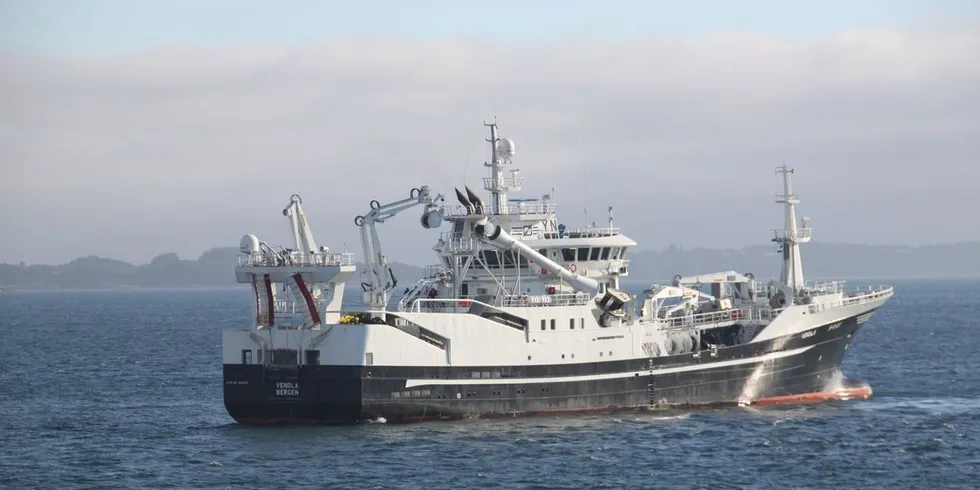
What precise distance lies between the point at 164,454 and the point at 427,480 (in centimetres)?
821

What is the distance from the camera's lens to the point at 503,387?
42.9 metres

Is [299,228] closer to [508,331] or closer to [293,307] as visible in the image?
[293,307]

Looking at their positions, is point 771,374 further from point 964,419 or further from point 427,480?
point 427,480

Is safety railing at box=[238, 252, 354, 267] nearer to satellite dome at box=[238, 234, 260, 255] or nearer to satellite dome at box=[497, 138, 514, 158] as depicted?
satellite dome at box=[238, 234, 260, 255]

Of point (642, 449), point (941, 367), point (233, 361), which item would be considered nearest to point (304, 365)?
point (233, 361)

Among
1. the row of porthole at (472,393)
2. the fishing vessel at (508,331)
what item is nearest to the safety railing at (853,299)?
the fishing vessel at (508,331)

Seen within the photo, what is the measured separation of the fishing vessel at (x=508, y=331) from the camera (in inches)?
1628

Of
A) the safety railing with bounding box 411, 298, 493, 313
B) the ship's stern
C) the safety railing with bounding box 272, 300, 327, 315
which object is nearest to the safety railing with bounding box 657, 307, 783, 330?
the safety railing with bounding box 411, 298, 493, 313

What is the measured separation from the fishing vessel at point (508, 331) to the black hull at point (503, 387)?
46mm

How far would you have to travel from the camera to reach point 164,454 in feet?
126

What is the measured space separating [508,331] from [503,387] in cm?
174

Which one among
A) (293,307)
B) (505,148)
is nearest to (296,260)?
(293,307)

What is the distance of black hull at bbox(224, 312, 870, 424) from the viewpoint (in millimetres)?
41156

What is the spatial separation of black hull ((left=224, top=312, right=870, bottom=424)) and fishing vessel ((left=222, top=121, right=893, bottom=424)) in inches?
1.8
